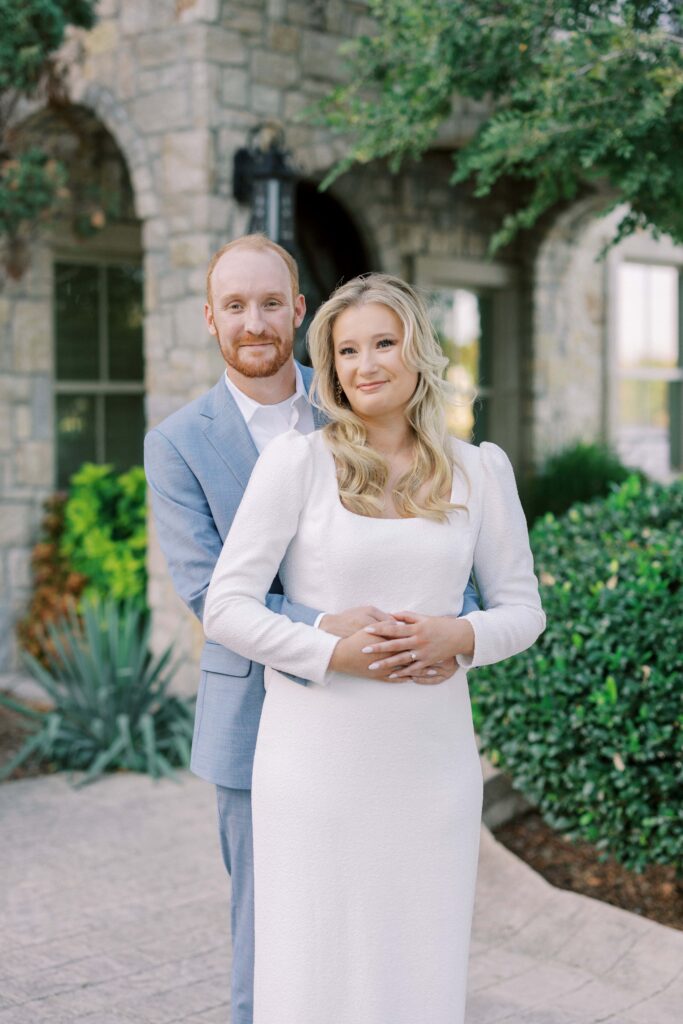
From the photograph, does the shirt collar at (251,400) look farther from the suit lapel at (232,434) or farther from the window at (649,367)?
the window at (649,367)

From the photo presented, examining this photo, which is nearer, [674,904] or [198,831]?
[674,904]

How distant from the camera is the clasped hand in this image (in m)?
A: 2.08

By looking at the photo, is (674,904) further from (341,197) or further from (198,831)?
(341,197)

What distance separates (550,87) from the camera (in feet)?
12.8

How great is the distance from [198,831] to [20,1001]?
148cm

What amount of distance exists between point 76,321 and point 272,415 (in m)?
5.51

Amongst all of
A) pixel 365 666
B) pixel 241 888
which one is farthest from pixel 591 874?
pixel 365 666

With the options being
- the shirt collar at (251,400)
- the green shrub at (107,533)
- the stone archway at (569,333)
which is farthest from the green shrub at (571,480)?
the shirt collar at (251,400)

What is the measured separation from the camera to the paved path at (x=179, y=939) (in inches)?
126

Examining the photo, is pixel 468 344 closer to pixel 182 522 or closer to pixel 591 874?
pixel 591 874

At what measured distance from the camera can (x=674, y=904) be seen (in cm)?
402

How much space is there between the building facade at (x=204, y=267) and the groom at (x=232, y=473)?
5.17ft

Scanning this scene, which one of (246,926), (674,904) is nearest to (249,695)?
(246,926)

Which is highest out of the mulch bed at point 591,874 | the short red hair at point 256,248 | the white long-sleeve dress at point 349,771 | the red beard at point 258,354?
the short red hair at point 256,248
